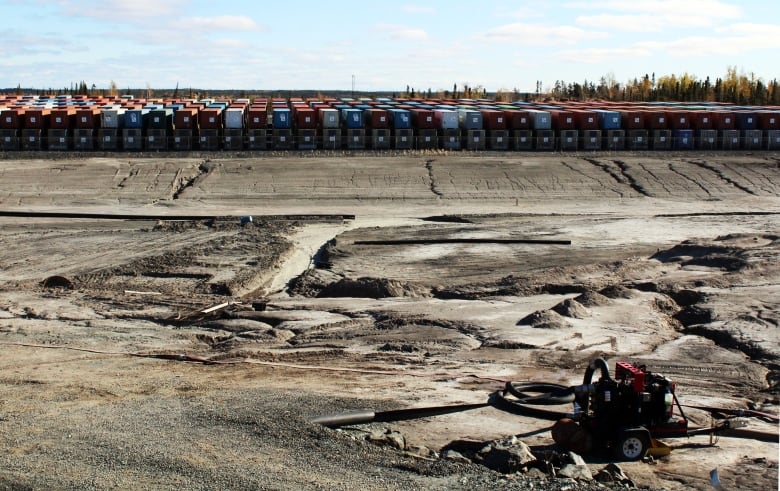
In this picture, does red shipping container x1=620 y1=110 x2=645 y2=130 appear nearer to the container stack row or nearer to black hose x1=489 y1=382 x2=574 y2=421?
the container stack row

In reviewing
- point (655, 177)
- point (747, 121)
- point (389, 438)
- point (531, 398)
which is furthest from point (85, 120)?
point (389, 438)

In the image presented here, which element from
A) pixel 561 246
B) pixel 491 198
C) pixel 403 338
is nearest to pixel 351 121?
pixel 491 198

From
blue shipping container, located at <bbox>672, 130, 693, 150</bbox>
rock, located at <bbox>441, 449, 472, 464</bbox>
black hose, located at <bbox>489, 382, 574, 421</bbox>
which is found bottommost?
rock, located at <bbox>441, 449, 472, 464</bbox>

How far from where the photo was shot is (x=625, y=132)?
53.0 meters

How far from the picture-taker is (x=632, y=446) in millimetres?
14281

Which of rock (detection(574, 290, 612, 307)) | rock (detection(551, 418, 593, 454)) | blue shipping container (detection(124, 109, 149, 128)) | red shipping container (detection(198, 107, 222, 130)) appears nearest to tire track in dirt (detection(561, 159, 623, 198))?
red shipping container (detection(198, 107, 222, 130))

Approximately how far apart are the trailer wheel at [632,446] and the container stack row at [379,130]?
125ft

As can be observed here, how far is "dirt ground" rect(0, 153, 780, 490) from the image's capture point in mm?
13633

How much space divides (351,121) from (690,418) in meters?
37.3

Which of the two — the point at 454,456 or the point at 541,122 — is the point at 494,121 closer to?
the point at 541,122

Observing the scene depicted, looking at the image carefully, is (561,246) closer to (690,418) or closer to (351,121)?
(690,418)

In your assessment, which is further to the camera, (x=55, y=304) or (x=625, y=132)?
(x=625, y=132)

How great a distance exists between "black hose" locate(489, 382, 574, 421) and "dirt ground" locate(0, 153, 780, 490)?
209mm

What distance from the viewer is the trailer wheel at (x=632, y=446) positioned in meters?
14.2
